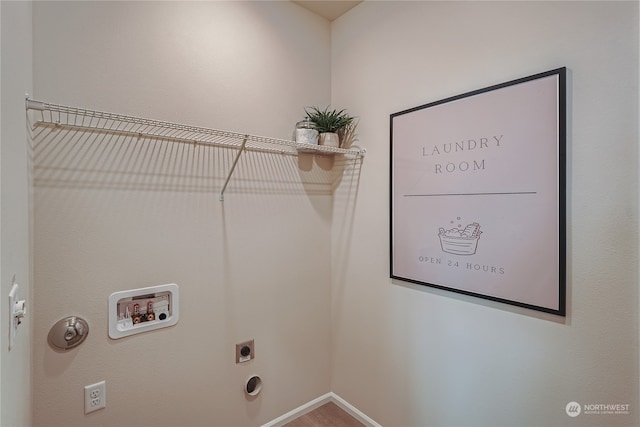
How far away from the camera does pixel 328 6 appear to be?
6.22 ft

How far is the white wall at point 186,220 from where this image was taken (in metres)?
1.19

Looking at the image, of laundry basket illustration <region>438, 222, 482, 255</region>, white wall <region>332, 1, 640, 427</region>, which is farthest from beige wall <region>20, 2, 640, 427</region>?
laundry basket illustration <region>438, 222, 482, 255</region>

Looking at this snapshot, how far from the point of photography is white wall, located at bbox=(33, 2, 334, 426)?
3.90 feet

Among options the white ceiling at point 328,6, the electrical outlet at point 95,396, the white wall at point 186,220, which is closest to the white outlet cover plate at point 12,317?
the white wall at point 186,220

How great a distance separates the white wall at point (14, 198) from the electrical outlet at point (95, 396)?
20 cm

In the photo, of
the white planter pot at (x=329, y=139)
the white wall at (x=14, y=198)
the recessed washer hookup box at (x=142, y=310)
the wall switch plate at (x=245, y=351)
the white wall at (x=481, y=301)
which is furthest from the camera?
the white planter pot at (x=329, y=139)

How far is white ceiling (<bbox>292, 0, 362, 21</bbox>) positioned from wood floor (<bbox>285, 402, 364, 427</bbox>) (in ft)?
8.07

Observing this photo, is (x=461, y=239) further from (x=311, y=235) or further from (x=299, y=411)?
(x=299, y=411)

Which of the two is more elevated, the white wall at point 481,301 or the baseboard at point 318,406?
the white wall at point 481,301

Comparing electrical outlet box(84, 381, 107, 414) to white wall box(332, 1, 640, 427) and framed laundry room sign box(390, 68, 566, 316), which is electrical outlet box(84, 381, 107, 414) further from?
framed laundry room sign box(390, 68, 566, 316)

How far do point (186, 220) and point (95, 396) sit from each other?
773 mm

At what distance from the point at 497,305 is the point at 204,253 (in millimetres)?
1314

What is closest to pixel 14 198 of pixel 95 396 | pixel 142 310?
pixel 142 310

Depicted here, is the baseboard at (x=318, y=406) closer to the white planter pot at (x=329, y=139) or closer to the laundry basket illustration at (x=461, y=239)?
the laundry basket illustration at (x=461, y=239)
